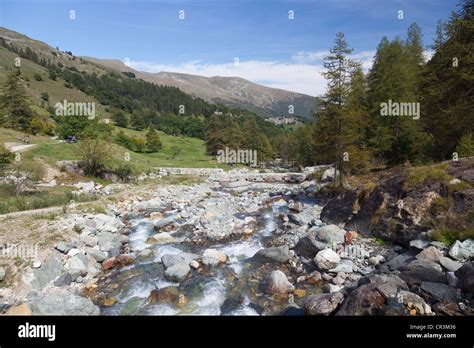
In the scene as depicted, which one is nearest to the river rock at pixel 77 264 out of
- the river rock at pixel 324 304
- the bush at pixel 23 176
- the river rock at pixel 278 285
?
the river rock at pixel 278 285

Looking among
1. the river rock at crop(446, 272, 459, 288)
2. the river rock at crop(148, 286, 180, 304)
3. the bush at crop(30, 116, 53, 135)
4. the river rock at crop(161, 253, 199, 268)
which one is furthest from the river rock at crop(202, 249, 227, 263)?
the bush at crop(30, 116, 53, 135)

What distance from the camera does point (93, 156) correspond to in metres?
32.2

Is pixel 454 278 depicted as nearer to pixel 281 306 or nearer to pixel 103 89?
pixel 281 306

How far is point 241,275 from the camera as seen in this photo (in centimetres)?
1193

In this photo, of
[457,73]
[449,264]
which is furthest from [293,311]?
[457,73]

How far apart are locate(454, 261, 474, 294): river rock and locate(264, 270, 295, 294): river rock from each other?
5.19 meters

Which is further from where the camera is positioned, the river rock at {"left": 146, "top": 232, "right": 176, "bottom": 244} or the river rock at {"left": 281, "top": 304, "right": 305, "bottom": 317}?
the river rock at {"left": 146, "top": 232, "right": 176, "bottom": 244}

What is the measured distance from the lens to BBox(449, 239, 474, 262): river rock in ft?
31.8

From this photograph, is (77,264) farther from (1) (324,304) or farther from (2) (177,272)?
(1) (324,304)

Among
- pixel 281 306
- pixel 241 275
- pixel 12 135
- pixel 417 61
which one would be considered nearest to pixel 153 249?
pixel 241 275

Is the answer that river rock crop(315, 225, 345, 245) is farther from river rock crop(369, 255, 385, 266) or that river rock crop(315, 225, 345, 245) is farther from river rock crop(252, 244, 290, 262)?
river rock crop(369, 255, 385, 266)

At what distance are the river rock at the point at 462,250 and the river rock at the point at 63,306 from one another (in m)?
12.7
